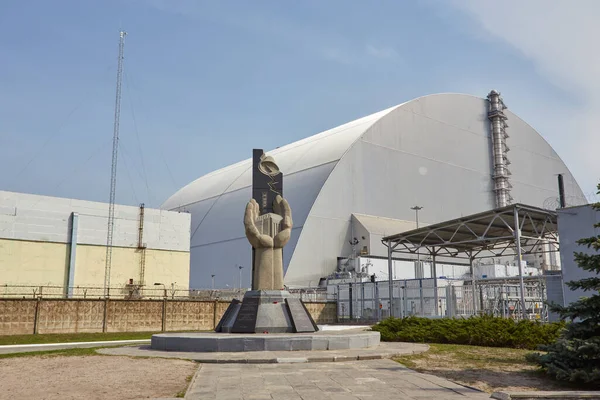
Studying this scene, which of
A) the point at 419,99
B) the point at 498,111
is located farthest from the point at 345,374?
the point at 498,111

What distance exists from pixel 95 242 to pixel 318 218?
19.3 m

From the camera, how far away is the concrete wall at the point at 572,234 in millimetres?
25844

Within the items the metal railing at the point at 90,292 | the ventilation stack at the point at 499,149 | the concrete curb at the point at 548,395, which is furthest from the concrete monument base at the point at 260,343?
the ventilation stack at the point at 499,149

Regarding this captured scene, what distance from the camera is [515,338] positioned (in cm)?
1789

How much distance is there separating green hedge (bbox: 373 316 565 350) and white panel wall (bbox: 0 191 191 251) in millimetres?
30766

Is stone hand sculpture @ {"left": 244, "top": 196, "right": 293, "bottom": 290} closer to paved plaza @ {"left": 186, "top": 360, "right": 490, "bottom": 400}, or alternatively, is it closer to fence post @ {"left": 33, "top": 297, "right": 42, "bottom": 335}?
paved plaza @ {"left": 186, "top": 360, "right": 490, "bottom": 400}

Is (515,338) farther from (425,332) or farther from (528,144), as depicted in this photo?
(528,144)

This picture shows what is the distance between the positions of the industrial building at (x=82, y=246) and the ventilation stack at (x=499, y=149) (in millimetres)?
35122

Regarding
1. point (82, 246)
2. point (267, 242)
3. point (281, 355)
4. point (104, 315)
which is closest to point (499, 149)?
point (82, 246)

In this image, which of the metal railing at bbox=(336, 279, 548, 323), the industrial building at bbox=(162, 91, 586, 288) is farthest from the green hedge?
the industrial building at bbox=(162, 91, 586, 288)

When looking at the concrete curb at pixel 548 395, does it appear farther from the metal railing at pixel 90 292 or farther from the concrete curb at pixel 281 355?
the metal railing at pixel 90 292

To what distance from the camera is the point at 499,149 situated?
207ft

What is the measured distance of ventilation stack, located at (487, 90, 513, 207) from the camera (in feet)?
205

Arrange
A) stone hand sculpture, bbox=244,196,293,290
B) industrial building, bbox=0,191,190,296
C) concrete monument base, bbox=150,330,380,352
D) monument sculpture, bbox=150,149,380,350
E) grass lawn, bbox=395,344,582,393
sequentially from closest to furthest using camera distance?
1. grass lawn, bbox=395,344,582,393
2. concrete monument base, bbox=150,330,380,352
3. monument sculpture, bbox=150,149,380,350
4. stone hand sculpture, bbox=244,196,293,290
5. industrial building, bbox=0,191,190,296
